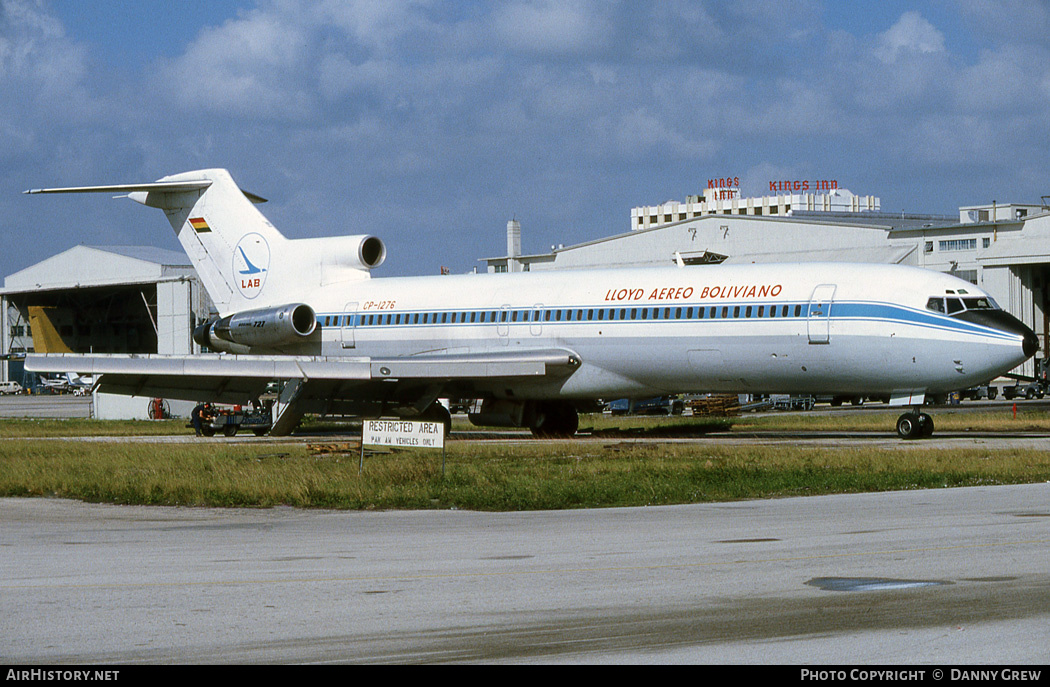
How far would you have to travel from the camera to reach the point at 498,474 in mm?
20812

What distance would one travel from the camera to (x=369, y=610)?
9.29 metres

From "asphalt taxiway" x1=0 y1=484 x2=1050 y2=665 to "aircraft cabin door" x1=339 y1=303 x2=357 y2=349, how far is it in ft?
72.0

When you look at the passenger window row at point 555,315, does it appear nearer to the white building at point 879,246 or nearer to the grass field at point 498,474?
the grass field at point 498,474

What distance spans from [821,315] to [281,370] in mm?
13984

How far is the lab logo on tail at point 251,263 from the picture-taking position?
133 feet

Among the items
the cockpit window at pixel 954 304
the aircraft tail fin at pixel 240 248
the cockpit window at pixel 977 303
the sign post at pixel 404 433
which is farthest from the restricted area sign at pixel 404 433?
the aircraft tail fin at pixel 240 248

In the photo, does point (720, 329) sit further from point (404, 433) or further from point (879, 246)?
point (879, 246)

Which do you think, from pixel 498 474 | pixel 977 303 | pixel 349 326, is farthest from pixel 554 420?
pixel 498 474

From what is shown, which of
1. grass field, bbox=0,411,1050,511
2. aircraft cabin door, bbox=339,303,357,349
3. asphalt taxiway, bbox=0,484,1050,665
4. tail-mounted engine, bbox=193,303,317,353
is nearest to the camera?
asphalt taxiway, bbox=0,484,1050,665

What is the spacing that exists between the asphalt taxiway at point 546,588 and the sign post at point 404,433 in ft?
14.4

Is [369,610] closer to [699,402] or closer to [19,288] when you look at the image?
[699,402]

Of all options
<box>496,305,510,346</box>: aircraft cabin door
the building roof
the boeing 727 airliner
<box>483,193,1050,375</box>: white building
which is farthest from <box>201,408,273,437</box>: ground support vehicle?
the building roof

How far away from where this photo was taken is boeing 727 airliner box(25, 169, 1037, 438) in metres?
28.5

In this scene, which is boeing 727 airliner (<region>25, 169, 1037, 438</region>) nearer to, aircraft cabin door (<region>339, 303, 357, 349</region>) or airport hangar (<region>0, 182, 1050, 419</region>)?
aircraft cabin door (<region>339, 303, 357, 349</region>)
